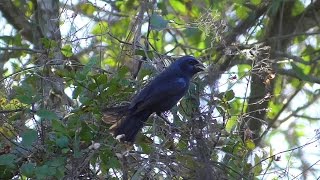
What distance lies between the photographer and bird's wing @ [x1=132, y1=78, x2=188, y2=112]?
564 centimetres

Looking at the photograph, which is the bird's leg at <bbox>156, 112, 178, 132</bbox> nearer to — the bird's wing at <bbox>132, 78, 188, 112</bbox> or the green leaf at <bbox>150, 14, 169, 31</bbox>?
the bird's wing at <bbox>132, 78, 188, 112</bbox>

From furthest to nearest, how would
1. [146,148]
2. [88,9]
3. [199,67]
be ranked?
[88,9], [199,67], [146,148]

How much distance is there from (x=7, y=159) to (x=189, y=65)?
1.77 metres

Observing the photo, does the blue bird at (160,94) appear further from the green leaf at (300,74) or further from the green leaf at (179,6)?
the green leaf at (179,6)

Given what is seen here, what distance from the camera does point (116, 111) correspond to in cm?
527

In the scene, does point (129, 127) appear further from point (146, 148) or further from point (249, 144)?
point (249, 144)

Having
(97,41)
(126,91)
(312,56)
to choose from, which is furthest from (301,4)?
(126,91)

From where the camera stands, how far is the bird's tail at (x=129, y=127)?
518 cm

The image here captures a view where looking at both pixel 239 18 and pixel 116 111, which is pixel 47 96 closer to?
pixel 116 111

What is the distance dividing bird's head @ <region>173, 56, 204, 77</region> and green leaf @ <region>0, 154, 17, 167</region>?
63.2 inches

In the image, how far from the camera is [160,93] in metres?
5.93

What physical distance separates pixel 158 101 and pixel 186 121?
2.81ft

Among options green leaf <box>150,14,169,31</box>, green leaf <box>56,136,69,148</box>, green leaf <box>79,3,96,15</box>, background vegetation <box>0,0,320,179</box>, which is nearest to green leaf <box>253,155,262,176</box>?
background vegetation <box>0,0,320,179</box>

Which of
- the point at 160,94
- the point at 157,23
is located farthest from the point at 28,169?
the point at 157,23
